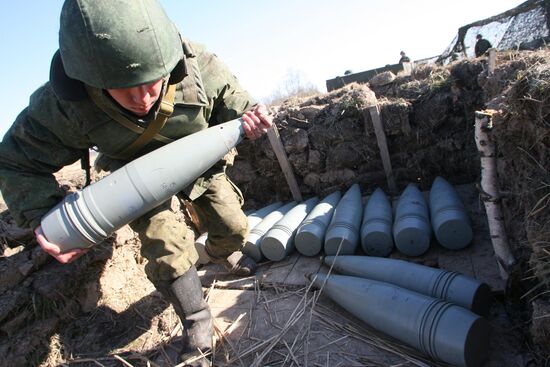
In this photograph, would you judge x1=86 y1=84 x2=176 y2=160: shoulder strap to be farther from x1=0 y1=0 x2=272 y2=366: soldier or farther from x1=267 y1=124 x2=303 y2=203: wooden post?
x1=267 y1=124 x2=303 y2=203: wooden post

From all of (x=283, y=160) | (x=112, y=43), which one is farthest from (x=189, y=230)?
(x=283, y=160)

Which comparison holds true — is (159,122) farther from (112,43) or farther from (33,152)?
(33,152)

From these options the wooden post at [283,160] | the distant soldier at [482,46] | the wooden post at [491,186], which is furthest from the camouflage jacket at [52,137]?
the distant soldier at [482,46]

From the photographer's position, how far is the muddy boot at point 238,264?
3.82 metres

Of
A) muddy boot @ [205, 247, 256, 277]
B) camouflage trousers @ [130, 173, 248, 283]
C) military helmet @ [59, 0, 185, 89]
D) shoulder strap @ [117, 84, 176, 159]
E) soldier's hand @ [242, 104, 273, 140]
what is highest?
military helmet @ [59, 0, 185, 89]

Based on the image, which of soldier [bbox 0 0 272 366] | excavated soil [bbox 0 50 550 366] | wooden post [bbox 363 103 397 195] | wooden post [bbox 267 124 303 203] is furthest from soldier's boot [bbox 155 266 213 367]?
wooden post [bbox 363 103 397 195]

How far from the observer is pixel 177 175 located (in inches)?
95.1

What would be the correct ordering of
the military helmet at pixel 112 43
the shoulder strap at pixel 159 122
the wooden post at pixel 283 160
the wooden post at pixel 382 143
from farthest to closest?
the wooden post at pixel 283 160
the wooden post at pixel 382 143
the shoulder strap at pixel 159 122
the military helmet at pixel 112 43

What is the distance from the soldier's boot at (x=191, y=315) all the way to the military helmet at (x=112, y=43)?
4.59ft

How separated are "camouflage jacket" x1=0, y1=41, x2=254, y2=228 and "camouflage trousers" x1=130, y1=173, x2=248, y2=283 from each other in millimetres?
544

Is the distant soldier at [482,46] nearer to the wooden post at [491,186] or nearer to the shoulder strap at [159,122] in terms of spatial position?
the wooden post at [491,186]

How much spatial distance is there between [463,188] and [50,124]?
4.38 meters

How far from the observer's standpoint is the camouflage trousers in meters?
2.65

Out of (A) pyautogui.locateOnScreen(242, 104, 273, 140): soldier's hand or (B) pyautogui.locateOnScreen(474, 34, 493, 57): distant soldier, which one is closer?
(A) pyautogui.locateOnScreen(242, 104, 273, 140): soldier's hand
